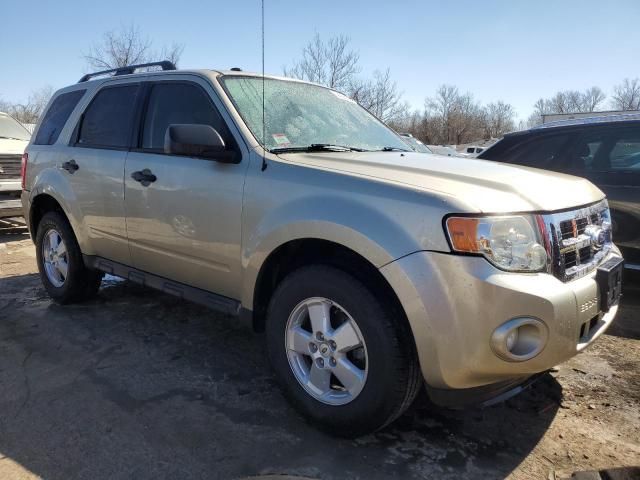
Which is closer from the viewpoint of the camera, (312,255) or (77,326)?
(312,255)

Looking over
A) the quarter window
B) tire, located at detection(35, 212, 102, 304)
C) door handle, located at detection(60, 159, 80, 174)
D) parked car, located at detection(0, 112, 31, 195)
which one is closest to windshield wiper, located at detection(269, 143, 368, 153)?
door handle, located at detection(60, 159, 80, 174)

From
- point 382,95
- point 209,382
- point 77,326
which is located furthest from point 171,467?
point 382,95

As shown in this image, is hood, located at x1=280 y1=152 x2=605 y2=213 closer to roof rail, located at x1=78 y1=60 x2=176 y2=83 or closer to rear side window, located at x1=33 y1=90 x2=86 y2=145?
roof rail, located at x1=78 y1=60 x2=176 y2=83

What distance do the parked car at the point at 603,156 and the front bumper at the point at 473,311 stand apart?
2057 mm

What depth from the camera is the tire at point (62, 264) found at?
15.0ft

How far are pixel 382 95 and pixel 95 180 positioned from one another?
28.3 meters

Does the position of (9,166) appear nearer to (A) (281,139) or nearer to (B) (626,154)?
(A) (281,139)

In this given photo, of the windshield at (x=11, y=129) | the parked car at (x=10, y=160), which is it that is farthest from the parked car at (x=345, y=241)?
the windshield at (x=11, y=129)

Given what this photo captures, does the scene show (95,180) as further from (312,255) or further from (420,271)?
(420,271)

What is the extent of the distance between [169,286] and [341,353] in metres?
1.55

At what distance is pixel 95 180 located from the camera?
4082mm

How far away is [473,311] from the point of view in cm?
215

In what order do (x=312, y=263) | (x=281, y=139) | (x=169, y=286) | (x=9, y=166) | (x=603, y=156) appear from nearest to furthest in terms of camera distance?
(x=312, y=263), (x=281, y=139), (x=169, y=286), (x=603, y=156), (x=9, y=166)

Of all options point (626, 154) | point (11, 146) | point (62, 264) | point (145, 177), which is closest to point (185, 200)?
point (145, 177)
